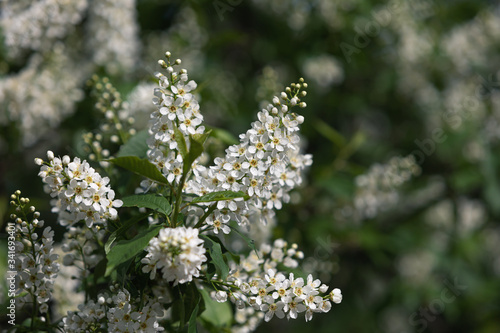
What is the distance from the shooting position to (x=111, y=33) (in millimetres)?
3219

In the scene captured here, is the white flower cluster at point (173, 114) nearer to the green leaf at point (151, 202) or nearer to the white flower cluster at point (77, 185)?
the green leaf at point (151, 202)

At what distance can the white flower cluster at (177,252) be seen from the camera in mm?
1335

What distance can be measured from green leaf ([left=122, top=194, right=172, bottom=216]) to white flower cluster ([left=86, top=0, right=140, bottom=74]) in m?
1.98

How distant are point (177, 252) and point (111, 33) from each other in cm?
230

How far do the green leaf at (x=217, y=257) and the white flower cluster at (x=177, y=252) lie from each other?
0.12 metres

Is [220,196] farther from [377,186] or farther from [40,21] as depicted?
[377,186]

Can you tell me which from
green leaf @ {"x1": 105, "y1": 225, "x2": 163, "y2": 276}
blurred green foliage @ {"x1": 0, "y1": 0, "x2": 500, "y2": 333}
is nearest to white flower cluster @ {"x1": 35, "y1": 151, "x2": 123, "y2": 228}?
green leaf @ {"x1": 105, "y1": 225, "x2": 163, "y2": 276}

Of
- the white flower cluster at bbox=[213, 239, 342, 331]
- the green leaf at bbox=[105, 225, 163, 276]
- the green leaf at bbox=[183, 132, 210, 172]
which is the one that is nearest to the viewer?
the green leaf at bbox=[105, 225, 163, 276]

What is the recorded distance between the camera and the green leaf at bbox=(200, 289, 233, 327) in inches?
75.9

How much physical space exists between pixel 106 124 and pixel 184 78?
747 millimetres

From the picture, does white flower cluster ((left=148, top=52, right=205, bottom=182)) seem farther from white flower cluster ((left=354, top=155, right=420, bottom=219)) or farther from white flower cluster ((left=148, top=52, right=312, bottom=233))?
white flower cluster ((left=354, top=155, right=420, bottom=219))

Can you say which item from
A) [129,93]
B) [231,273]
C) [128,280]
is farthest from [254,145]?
[129,93]

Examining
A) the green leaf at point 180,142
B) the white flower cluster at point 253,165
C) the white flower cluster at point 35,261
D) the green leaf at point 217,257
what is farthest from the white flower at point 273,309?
the white flower cluster at point 35,261

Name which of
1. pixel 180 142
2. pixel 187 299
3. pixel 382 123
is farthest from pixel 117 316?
pixel 382 123
